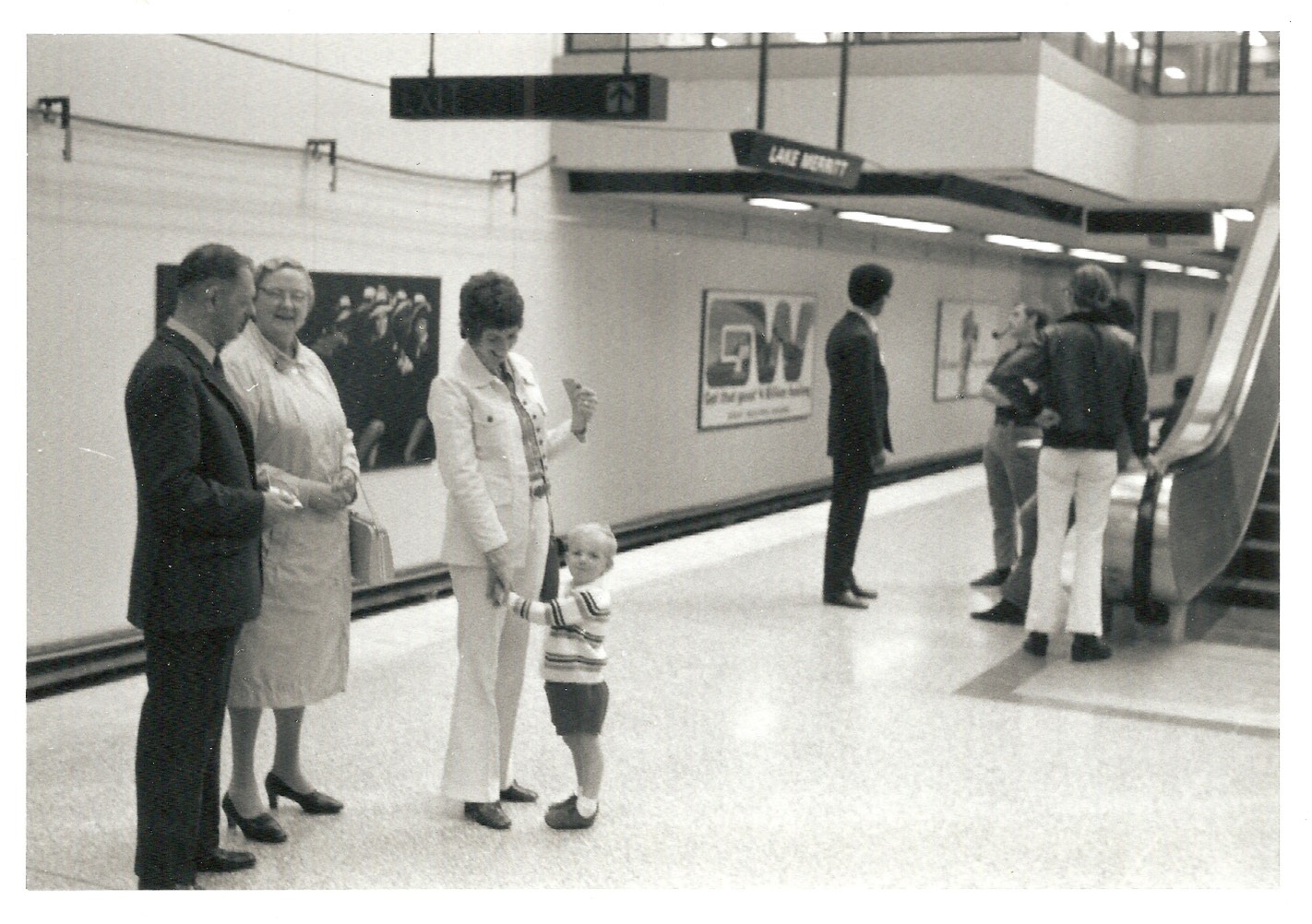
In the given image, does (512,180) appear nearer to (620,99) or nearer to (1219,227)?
(620,99)

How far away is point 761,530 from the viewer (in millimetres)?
10297

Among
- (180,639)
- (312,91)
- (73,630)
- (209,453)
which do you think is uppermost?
(312,91)

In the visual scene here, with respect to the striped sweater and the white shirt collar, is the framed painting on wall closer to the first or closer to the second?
the striped sweater

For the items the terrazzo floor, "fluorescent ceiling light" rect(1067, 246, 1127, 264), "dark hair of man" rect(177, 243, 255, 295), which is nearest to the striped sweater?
the terrazzo floor

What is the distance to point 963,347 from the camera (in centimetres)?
2008

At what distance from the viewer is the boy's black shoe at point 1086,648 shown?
674 cm

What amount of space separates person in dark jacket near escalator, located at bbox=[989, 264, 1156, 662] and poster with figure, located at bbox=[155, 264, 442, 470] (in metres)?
3.56

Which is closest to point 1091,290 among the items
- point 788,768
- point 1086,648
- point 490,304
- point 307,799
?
point 1086,648

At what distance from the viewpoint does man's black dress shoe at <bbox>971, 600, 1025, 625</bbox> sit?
7594 millimetres

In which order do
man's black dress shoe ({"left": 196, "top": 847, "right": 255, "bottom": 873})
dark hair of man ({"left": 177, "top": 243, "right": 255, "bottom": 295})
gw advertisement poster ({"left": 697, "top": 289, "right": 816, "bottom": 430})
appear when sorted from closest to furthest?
dark hair of man ({"left": 177, "top": 243, "right": 255, "bottom": 295}) → man's black dress shoe ({"left": 196, "top": 847, "right": 255, "bottom": 873}) → gw advertisement poster ({"left": 697, "top": 289, "right": 816, "bottom": 430})

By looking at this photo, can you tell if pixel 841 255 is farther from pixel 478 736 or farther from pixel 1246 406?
pixel 478 736

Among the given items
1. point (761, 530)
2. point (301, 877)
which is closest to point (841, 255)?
point (761, 530)

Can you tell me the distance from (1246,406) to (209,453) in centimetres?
624

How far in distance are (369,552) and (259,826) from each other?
79 cm
